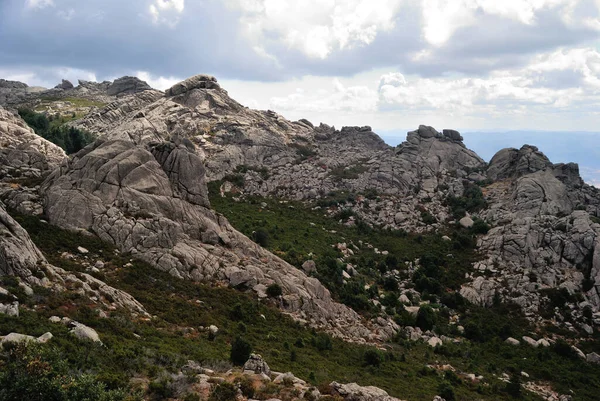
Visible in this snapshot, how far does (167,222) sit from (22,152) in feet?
75.5

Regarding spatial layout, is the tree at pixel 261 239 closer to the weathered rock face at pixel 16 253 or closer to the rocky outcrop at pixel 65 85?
the weathered rock face at pixel 16 253

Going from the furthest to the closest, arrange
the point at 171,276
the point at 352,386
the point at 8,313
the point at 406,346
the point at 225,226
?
1. the point at 225,226
2. the point at 406,346
3. the point at 171,276
4. the point at 352,386
5. the point at 8,313

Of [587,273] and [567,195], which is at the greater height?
[567,195]

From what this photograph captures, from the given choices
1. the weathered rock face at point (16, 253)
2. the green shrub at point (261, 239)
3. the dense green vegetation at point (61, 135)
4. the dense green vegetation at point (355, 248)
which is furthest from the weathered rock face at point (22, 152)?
the dense green vegetation at point (355, 248)

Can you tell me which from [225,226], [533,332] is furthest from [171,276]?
[533,332]

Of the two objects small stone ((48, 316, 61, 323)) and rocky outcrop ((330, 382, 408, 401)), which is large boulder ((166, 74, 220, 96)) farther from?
rocky outcrop ((330, 382, 408, 401))

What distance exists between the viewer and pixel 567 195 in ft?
293

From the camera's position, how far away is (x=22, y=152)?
1919 inches

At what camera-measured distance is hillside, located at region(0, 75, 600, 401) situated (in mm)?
25031

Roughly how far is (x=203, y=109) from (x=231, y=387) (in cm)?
11347

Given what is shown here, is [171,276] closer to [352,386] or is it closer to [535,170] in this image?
[352,386]

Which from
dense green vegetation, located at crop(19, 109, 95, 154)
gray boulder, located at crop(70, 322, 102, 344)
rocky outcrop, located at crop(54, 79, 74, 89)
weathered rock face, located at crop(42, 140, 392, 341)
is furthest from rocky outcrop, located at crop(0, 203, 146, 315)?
rocky outcrop, located at crop(54, 79, 74, 89)

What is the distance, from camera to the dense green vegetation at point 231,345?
69.3ft

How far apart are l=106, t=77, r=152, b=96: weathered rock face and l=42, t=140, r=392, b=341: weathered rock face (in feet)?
475
